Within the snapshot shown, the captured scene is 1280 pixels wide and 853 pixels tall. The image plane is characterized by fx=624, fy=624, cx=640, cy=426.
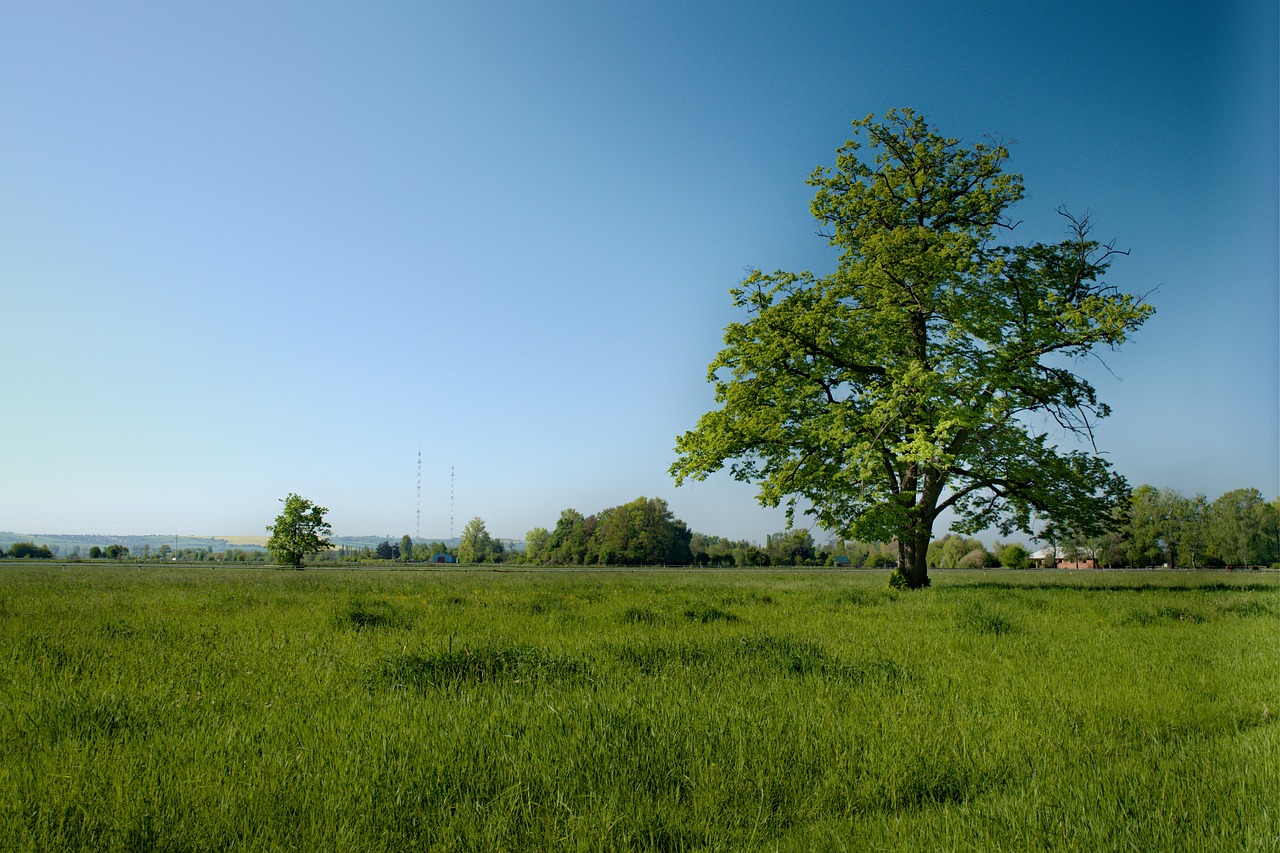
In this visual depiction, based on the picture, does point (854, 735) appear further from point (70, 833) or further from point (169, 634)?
point (169, 634)

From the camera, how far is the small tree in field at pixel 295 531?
5800cm

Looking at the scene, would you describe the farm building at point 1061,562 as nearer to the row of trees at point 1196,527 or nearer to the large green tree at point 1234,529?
the row of trees at point 1196,527

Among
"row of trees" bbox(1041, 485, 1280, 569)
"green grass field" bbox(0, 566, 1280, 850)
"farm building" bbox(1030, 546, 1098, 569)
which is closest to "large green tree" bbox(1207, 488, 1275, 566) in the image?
"row of trees" bbox(1041, 485, 1280, 569)

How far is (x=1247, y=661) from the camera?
7.25m

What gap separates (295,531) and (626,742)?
63.6 m

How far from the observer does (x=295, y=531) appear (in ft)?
192

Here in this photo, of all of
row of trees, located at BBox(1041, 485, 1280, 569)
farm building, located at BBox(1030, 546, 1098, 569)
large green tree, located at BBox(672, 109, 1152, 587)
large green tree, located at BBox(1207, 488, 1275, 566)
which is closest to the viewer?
large green tree, located at BBox(672, 109, 1152, 587)

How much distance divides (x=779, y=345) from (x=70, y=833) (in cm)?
1922

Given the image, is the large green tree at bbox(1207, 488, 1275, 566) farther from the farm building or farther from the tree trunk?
the farm building

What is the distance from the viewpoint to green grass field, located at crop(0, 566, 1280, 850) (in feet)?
9.97

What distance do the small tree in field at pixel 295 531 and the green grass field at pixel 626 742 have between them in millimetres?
55904

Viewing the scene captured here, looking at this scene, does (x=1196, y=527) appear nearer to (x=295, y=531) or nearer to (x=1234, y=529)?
(x=1234, y=529)

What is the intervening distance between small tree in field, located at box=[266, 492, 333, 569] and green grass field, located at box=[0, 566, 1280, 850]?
55.9 m

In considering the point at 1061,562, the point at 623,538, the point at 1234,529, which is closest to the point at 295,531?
the point at 623,538
